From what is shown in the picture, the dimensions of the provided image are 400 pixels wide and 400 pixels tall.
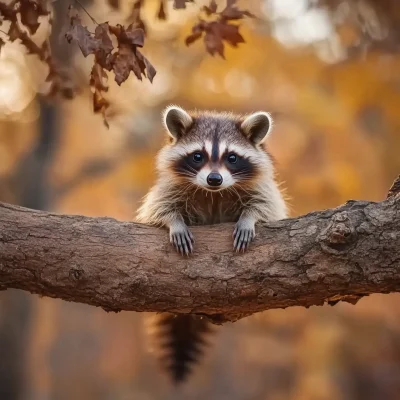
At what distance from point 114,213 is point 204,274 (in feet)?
33.9

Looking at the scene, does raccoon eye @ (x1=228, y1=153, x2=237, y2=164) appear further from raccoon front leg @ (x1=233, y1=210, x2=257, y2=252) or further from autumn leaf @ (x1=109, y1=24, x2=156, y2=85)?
autumn leaf @ (x1=109, y1=24, x2=156, y2=85)

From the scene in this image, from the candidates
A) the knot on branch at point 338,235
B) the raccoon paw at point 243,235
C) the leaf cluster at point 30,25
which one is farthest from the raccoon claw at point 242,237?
the leaf cluster at point 30,25

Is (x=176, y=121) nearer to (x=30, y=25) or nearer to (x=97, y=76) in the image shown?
(x=97, y=76)

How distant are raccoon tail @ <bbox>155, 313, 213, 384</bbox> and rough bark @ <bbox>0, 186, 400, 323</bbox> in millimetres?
869

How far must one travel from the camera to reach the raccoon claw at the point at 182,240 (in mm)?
4430

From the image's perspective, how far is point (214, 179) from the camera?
4.96 meters

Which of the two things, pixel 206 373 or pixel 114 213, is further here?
pixel 206 373

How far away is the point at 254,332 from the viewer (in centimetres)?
1430

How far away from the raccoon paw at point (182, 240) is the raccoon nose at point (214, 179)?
19.7 inches

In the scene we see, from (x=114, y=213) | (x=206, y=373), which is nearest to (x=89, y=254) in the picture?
(x=114, y=213)

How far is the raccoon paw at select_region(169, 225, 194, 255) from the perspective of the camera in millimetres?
4430

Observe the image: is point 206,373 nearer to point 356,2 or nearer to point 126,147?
point 126,147

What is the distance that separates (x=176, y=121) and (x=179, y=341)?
159 cm

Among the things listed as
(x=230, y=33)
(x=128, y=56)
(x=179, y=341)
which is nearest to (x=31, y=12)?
(x=128, y=56)
